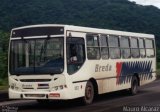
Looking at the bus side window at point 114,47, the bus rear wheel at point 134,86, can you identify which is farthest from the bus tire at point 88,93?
the bus rear wheel at point 134,86

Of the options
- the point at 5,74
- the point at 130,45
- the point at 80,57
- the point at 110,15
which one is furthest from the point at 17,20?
the point at 80,57

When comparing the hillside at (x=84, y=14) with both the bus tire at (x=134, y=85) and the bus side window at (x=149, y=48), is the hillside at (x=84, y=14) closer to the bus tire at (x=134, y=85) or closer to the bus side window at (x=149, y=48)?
the bus side window at (x=149, y=48)

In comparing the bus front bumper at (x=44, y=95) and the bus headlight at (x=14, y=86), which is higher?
the bus headlight at (x=14, y=86)

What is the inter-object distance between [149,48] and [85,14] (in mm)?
53729

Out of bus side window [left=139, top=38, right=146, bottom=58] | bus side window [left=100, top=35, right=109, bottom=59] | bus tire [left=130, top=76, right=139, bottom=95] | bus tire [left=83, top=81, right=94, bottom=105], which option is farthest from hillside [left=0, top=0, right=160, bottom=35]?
bus tire [left=83, top=81, right=94, bottom=105]

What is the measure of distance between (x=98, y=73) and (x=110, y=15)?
5940 cm

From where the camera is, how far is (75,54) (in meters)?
15.1

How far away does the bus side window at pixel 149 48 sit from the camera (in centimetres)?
2198

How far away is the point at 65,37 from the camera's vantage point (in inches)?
577

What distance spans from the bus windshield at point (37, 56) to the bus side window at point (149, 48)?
318 inches

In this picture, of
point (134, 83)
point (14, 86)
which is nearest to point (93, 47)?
point (14, 86)

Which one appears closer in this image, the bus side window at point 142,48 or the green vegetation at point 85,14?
the bus side window at point 142,48

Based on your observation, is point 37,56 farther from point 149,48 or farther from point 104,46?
point 149,48

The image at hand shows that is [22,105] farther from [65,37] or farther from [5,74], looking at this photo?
[5,74]
